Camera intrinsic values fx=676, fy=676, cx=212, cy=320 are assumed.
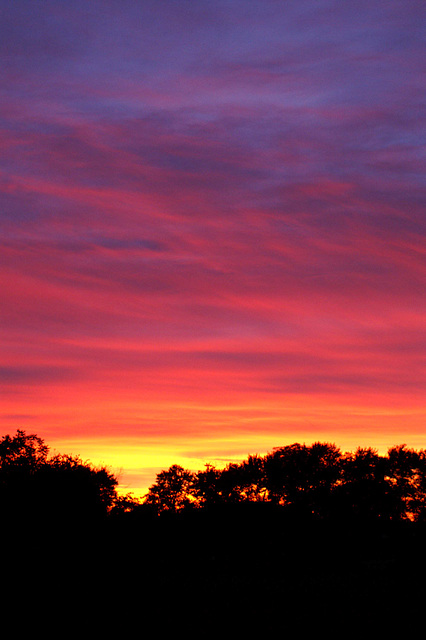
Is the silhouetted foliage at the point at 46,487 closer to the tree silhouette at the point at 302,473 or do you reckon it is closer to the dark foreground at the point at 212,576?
the dark foreground at the point at 212,576

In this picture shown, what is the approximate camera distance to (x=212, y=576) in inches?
1353

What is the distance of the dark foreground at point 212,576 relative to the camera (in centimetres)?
2156

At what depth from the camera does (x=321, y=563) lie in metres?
42.6

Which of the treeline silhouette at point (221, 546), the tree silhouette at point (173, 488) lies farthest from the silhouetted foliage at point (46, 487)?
the tree silhouette at point (173, 488)

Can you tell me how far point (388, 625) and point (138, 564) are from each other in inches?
770

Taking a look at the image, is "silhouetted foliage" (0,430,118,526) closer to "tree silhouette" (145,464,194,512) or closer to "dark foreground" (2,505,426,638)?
"dark foreground" (2,505,426,638)

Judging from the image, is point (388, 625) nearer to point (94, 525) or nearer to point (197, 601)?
point (197, 601)

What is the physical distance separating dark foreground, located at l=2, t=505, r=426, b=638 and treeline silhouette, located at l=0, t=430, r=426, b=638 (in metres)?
0.11

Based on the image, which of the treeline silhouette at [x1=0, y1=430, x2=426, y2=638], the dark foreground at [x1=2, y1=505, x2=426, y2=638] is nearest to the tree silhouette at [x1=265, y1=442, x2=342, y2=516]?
the treeline silhouette at [x1=0, y1=430, x2=426, y2=638]

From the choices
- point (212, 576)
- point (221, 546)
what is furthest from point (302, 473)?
point (212, 576)

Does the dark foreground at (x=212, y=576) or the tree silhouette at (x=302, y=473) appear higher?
the tree silhouette at (x=302, y=473)

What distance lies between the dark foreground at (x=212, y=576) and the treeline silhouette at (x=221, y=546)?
108 mm

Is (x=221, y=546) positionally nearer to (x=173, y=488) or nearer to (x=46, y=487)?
(x=46, y=487)

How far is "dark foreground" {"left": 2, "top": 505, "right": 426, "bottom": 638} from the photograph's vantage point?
21.6 m
